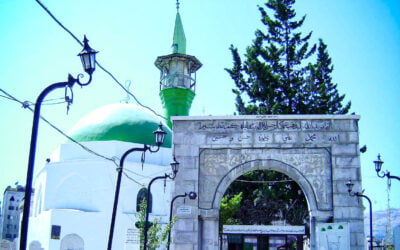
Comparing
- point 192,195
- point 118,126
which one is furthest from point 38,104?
point 118,126

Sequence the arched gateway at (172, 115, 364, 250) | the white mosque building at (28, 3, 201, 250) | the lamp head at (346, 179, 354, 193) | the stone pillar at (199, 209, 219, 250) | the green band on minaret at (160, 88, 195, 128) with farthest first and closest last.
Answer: the green band on minaret at (160, 88, 195, 128) < the white mosque building at (28, 3, 201, 250) < the stone pillar at (199, 209, 219, 250) < the arched gateway at (172, 115, 364, 250) < the lamp head at (346, 179, 354, 193)

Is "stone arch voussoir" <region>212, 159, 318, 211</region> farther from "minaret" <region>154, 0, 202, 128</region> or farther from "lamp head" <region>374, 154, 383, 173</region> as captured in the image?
"minaret" <region>154, 0, 202, 128</region>

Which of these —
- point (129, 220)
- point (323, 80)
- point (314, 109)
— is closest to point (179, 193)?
point (129, 220)

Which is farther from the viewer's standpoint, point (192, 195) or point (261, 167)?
point (261, 167)

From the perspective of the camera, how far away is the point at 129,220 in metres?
20.4

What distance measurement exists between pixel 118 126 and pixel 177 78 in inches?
218

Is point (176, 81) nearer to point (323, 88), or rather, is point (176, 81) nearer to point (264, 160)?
Result: point (323, 88)

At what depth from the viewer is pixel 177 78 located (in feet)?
87.1

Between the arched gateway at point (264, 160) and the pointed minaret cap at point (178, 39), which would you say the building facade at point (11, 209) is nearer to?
the pointed minaret cap at point (178, 39)

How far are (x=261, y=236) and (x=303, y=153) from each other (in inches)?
287

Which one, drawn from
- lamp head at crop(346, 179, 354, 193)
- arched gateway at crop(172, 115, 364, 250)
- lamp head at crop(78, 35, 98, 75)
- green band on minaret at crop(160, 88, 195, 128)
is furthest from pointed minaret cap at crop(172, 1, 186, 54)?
lamp head at crop(78, 35, 98, 75)

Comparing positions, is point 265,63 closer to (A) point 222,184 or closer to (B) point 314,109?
(B) point 314,109

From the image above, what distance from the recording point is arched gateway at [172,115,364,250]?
12.7 m

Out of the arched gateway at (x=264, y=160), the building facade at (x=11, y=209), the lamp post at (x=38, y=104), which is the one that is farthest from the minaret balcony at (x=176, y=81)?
the building facade at (x=11, y=209)
